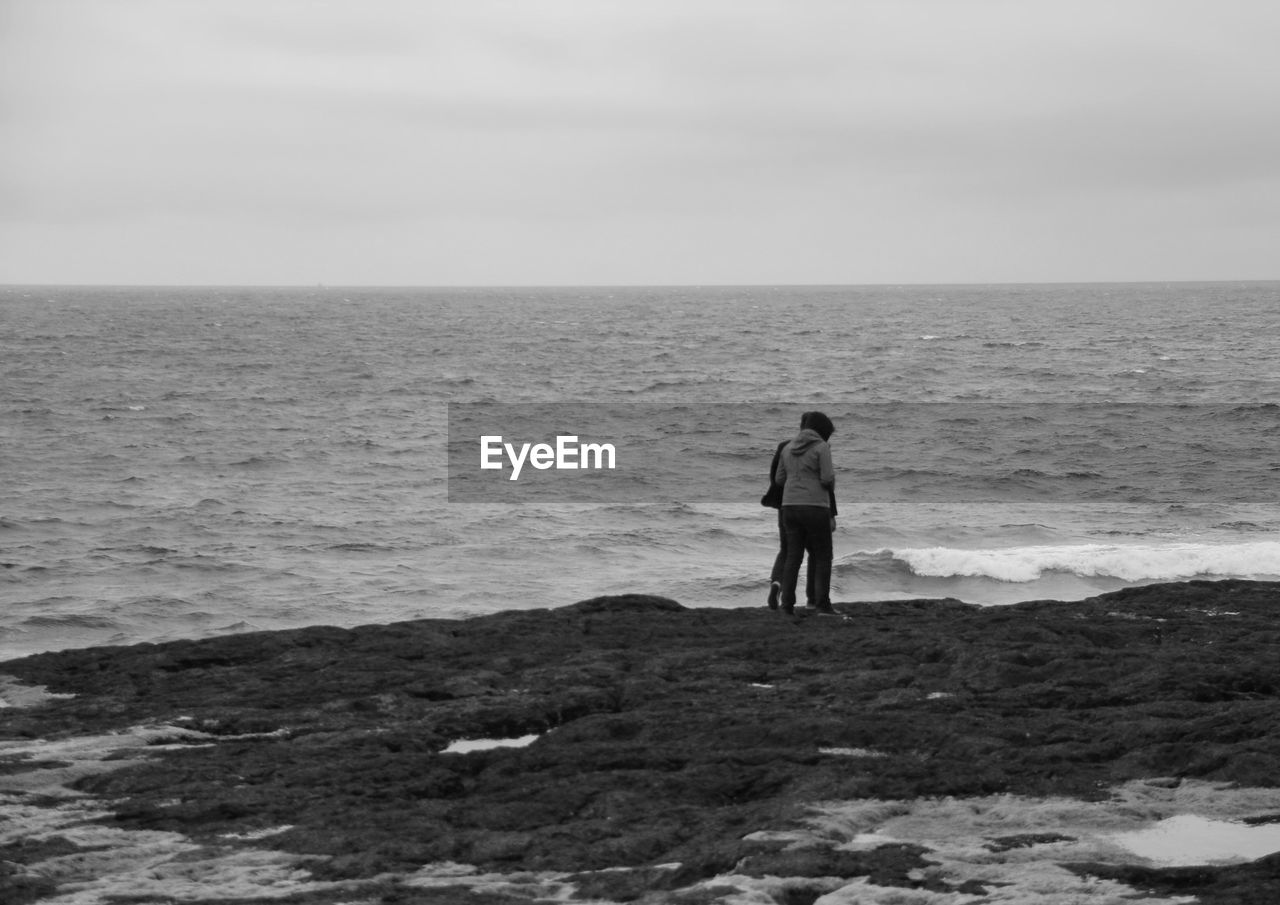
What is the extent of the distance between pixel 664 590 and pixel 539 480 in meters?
13.5

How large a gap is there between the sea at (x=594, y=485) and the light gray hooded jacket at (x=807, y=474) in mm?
8971

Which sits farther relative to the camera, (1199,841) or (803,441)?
(803,441)

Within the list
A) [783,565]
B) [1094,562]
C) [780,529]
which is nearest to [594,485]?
[1094,562]

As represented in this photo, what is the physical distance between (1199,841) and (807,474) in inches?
221

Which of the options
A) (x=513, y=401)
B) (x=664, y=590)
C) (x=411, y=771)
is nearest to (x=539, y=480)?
(x=664, y=590)

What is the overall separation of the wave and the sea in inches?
2.3

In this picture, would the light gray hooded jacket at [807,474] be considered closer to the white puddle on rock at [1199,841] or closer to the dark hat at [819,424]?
the dark hat at [819,424]

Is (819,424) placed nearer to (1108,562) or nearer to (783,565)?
(783,565)

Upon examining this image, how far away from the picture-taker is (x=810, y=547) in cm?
1173

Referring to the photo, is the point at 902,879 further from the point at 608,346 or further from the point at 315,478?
the point at 608,346

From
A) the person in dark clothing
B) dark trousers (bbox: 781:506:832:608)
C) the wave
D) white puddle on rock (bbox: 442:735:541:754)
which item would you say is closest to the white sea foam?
the wave

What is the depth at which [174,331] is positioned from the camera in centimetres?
9831

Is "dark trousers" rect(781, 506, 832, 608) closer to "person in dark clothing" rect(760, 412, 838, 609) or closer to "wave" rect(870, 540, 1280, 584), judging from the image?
"person in dark clothing" rect(760, 412, 838, 609)

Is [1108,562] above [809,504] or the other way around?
the other way around
